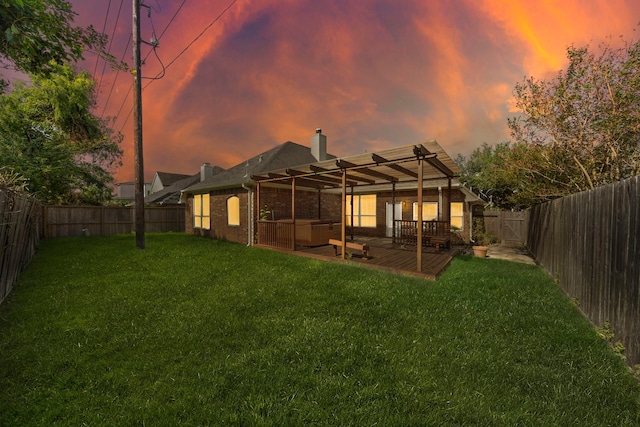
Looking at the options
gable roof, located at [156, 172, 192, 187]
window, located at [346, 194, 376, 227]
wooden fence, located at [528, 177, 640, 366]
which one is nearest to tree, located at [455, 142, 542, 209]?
wooden fence, located at [528, 177, 640, 366]

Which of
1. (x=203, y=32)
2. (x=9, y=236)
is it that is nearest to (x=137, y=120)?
(x=203, y=32)

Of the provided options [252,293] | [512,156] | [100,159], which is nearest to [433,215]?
[512,156]

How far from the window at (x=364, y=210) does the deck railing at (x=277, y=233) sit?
620cm

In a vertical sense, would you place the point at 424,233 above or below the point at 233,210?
below

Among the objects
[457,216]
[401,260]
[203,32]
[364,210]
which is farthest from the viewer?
[364,210]

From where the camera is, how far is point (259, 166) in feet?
45.4

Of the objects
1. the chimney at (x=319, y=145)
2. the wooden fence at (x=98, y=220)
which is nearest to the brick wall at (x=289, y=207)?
the chimney at (x=319, y=145)

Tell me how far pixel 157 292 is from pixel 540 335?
22.8ft

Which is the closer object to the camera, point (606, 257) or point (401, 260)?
point (606, 257)

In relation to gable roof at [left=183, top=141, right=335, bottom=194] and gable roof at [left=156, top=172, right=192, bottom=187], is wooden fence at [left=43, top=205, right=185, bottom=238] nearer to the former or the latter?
gable roof at [left=183, top=141, right=335, bottom=194]

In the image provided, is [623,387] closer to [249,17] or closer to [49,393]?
[49,393]

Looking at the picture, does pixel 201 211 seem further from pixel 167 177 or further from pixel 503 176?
pixel 167 177

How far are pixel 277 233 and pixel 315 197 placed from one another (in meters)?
4.79

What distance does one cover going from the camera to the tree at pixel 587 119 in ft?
22.7
